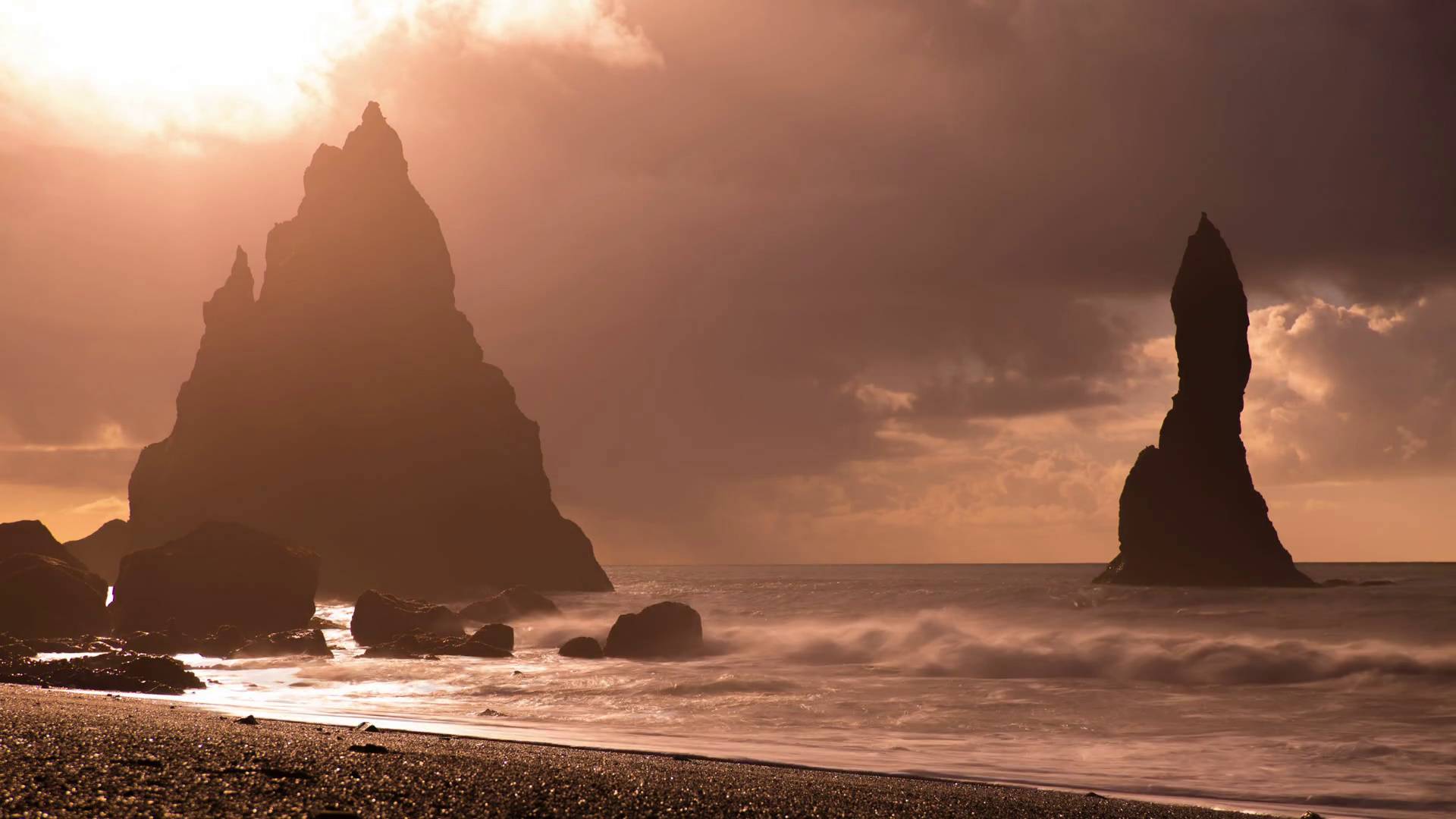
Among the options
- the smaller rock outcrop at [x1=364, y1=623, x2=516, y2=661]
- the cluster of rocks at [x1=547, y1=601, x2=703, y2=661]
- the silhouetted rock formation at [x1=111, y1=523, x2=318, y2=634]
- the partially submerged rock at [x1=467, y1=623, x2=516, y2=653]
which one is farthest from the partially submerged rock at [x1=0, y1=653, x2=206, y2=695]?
the silhouetted rock formation at [x1=111, y1=523, x2=318, y2=634]

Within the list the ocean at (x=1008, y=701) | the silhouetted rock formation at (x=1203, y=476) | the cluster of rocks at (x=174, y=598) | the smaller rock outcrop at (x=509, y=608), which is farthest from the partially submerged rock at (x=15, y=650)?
the silhouetted rock formation at (x=1203, y=476)

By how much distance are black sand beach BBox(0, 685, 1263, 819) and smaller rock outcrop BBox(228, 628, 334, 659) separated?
21.7 meters

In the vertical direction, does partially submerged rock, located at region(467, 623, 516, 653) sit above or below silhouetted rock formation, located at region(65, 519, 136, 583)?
below

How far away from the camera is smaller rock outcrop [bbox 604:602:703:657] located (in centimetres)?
3416

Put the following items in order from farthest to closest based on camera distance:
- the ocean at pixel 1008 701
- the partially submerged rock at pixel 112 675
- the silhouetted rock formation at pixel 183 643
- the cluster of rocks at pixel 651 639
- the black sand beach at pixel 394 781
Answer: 1. the cluster of rocks at pixel 651 639
2. the silhouetted rock formation at pixel 183 643
3. the partially submerged rock at pixel 112 675
4. the ocean at pixel 1008 701
5. the black sand beach at pixel 394 781

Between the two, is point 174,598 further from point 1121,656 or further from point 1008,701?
point 1121,656

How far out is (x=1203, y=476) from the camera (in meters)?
96.5

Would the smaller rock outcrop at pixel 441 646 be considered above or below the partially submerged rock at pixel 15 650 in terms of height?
below

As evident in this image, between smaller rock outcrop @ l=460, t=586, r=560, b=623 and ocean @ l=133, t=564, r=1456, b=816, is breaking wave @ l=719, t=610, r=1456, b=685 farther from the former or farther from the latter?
smaller rock outcrop @ l=460, t=586, r=560, b=623

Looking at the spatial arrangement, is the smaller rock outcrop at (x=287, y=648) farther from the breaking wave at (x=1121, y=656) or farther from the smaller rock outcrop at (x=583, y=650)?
the breaking wave at (x=1121, y=656)

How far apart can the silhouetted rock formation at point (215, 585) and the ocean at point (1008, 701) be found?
3.55 m

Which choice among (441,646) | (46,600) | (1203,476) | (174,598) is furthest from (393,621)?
(1203,476)

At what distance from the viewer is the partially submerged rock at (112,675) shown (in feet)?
65.3

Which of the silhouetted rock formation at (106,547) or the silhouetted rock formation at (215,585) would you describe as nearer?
the silhouetted rock formation at (215,585)
